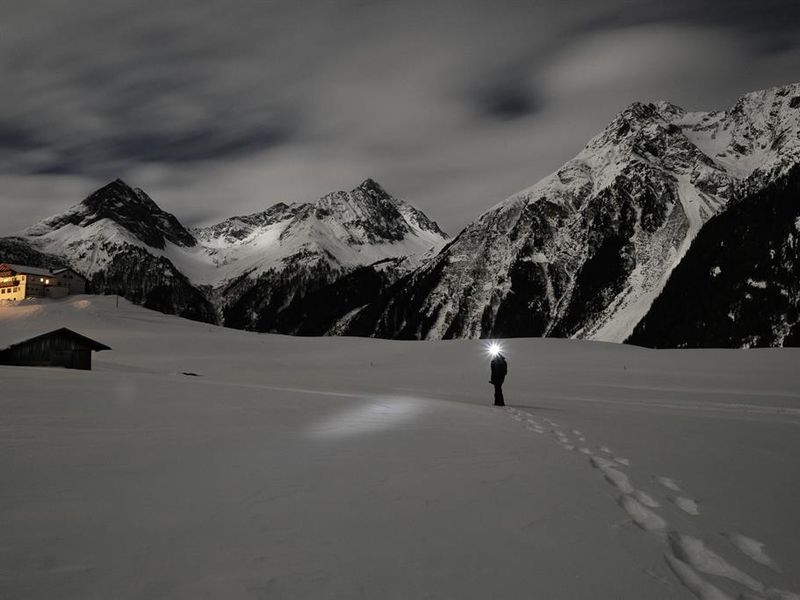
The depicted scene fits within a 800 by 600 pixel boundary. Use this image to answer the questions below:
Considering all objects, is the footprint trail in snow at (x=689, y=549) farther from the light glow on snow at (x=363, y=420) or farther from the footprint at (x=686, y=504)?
the light glow on snow at (x=363, y=420)

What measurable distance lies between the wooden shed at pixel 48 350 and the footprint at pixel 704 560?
41.5m

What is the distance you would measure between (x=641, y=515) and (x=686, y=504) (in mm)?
723

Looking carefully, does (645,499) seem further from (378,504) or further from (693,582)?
(378,504)

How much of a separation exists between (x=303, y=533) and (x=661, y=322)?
148 m

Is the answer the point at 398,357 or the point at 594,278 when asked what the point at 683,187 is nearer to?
the point at 594,278

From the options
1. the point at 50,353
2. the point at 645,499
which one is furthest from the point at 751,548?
the point at 50,353

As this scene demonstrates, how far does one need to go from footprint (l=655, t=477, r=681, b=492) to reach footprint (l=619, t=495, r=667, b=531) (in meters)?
0.74

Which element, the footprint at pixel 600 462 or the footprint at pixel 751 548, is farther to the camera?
the footprint at pixel 600 462

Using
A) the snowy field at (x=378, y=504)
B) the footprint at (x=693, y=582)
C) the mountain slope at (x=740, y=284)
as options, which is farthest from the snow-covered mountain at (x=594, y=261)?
the footprint at (x=693, y=582)

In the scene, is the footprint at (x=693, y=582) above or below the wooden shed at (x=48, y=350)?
above

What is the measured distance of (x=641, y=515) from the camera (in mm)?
4734

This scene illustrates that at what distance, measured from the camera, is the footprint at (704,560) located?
3377 millimetres

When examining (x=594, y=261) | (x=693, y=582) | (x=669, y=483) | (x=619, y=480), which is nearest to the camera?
(x=693, y=582)

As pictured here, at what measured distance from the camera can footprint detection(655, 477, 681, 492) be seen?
5715 millimetres
